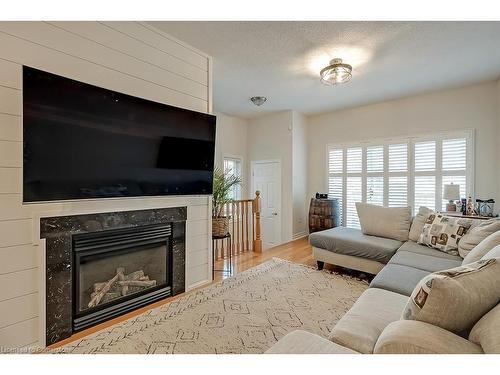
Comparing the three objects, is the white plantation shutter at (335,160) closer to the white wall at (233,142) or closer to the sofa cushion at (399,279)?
the white wall at (233,142)

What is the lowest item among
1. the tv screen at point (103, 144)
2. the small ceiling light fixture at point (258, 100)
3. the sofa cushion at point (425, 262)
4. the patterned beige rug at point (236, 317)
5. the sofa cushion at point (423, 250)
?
the patterned beige rug at point (236, 317)

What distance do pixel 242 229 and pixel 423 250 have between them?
2.76 meters

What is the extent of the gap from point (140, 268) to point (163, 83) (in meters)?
1.97

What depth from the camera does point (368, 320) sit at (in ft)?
4.64

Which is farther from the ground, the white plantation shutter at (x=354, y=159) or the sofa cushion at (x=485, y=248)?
the white plantation shutter at (x=354, y=159)

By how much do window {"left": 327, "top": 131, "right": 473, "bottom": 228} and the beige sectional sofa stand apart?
1.95 m

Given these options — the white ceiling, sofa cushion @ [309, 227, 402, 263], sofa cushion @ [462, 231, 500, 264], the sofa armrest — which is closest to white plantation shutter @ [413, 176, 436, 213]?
the white ceiling

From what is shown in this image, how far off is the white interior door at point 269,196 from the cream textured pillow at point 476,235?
3346 mm

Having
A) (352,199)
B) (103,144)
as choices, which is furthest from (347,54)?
(352,199)

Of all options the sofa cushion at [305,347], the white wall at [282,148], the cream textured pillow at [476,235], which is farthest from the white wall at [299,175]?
the sofa cushion at [305,347]

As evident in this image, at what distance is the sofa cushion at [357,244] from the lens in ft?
9.83

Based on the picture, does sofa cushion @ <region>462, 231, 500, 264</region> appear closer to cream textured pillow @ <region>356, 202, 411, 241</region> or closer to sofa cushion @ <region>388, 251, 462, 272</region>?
sofa cushion @ <region>388, 251, 462, 272</region>

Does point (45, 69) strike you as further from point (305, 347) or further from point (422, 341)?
point (422, 341)
